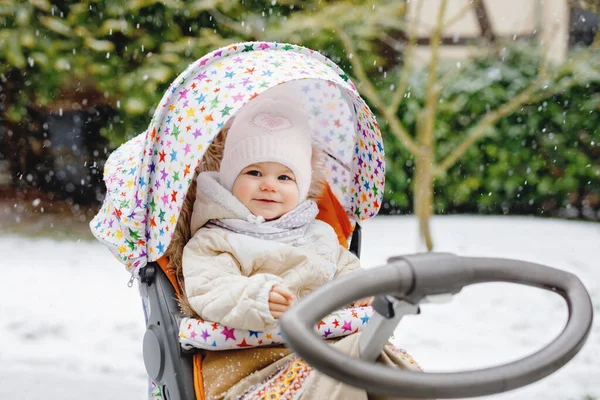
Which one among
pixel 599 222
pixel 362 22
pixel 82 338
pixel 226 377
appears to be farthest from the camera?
pixel 599 222

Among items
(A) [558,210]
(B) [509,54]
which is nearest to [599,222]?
(A) [558,210]

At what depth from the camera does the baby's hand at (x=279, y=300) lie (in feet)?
4.52

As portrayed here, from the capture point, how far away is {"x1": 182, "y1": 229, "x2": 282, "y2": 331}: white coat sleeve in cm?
137

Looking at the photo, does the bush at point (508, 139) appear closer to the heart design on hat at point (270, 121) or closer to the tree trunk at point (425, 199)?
the tree trunk at point (425, 199)

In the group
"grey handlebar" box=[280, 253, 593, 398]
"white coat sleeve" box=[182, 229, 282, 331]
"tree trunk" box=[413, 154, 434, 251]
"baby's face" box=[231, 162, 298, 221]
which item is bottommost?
"grey handlebar" box=[280, 253, 593, 398]

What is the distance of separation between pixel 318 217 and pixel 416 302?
1015 mm

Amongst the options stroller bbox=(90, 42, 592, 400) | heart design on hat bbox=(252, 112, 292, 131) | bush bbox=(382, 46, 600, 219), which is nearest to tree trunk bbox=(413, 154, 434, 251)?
bush bbox=(382, 46, 600, 219)

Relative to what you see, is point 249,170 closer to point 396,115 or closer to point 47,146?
point 396,115

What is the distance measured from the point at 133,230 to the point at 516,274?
942mm

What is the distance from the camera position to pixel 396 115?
606 centimetres

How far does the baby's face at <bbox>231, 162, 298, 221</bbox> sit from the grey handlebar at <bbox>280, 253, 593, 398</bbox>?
0.82 meters

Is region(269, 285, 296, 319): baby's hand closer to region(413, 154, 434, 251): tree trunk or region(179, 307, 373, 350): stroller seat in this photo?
region(179, 307, 373, 350): stroller seat

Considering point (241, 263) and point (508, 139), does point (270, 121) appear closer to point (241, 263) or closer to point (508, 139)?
point (241, 263)

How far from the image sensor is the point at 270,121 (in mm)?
1727
